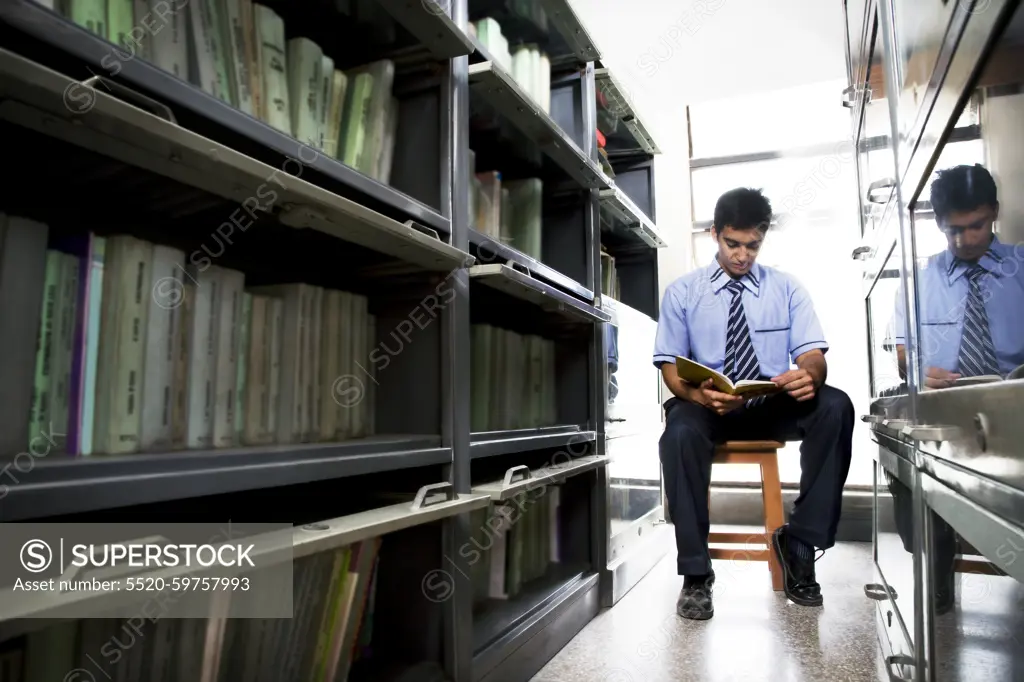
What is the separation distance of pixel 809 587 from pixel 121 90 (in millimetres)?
2024

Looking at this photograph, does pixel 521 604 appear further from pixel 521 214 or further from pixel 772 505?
pixel 521 214

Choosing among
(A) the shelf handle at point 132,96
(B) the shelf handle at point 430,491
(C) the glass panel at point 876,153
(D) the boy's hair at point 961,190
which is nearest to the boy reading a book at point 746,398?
(C) the glass panel at point 876,153

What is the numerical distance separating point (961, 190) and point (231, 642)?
1.08 meters

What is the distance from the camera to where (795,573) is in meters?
1.90

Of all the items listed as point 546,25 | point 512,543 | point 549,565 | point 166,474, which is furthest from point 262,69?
point 549,565

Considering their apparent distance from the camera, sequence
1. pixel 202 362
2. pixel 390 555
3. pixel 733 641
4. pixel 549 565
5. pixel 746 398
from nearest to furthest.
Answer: pixel 202 362 → pixel 390 555 → pixel 733 641 → pixel 746 398 → pixel 549 565

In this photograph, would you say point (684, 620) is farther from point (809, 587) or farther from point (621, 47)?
point (621, 47)

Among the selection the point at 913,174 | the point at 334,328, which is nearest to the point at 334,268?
the point at 334,328

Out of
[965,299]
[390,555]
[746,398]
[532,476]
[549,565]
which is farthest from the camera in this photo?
[549,565]

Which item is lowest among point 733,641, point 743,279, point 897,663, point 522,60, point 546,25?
point 733,641

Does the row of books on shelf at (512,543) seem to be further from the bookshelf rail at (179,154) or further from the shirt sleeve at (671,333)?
the bookshelf rail at (179,154)

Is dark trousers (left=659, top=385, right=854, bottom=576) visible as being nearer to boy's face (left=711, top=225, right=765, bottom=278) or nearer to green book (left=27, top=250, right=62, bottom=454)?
boy's face (left=711, top=225, right=765, bottom=278)

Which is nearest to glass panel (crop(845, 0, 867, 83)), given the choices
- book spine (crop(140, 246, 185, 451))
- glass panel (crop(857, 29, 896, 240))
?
glass panel (crop(857, 29, 896, 240))

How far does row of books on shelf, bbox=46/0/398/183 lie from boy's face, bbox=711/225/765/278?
1.35m
